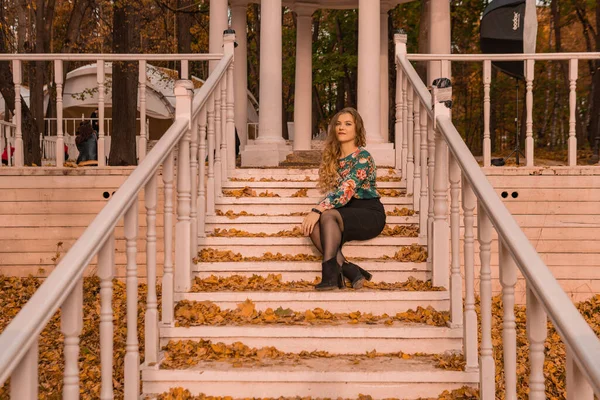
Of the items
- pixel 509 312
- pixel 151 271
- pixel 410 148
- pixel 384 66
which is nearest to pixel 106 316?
pixel 151 271

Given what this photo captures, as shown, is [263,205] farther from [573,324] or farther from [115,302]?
[573,324]

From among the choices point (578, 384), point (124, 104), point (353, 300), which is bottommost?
point (353, 300)

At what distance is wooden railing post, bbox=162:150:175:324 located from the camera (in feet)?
14.9

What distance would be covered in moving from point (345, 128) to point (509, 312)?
2.46 meters

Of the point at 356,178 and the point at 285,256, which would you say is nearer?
the point at 356,178

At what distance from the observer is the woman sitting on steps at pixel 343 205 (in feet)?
16.9

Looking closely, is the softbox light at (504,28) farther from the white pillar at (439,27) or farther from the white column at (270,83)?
the white column at (270,83)

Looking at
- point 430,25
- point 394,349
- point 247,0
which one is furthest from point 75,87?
point 394,349

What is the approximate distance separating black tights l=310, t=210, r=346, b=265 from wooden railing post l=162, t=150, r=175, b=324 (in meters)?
1.08

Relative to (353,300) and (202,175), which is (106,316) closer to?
(353,300)

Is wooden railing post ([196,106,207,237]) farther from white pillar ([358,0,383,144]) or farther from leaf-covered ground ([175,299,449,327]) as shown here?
white pillar ([358,0,383,144])

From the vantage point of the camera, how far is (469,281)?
13.9 feet

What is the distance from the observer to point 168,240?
4.53 meters

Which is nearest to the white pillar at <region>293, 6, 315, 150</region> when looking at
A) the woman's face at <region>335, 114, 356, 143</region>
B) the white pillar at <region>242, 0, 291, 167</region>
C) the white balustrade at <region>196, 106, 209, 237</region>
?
the white pillar at <region>242, 0, 291, 167</region>
